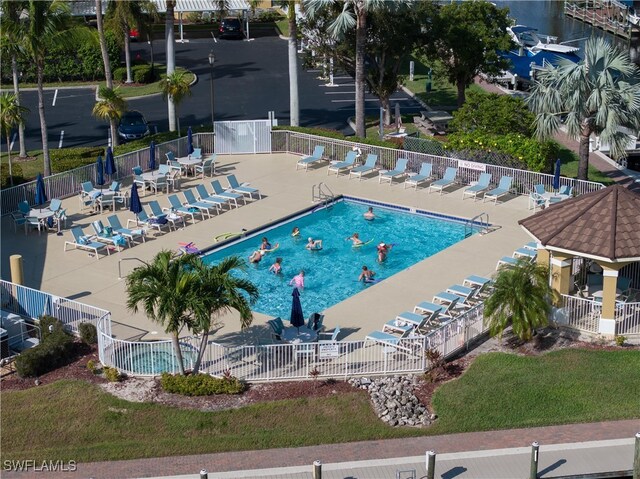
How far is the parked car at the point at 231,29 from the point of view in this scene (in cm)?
7125

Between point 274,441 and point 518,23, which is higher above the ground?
point 518,23

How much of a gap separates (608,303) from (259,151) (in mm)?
21201

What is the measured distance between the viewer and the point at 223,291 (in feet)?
86.8

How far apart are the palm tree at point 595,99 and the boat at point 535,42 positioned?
72.7 feet

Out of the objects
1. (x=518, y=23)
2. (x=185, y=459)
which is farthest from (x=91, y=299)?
(x=518, y=23)

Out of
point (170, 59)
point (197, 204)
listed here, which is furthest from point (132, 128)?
point (197, 204)

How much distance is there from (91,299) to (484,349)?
11.5 m

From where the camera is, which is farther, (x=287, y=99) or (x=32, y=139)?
(x=287, y=99)

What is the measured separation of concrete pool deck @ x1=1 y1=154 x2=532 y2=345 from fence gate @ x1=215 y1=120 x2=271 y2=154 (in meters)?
0.43

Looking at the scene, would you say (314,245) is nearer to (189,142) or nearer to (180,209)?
(180,209)

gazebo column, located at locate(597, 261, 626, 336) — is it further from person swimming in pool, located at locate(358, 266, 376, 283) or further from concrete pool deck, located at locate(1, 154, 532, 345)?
person swimming in pool, located at locate(358, 266, 376, 283)

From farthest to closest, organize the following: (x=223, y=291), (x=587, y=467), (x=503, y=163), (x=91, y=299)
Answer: (x=503, y=163)
(x=91, y=299)
(x=223, y=291)
(x=587, y=467)

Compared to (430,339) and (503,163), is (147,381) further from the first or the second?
(503,163)

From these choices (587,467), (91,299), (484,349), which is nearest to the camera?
(587,467)
